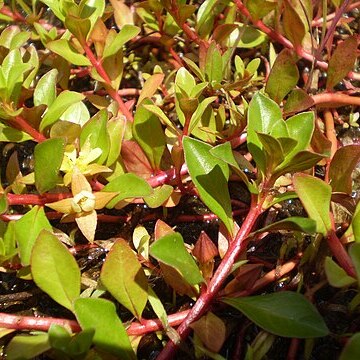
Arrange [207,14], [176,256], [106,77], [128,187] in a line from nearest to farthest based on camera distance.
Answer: [176,256], [128,187], [106,77], [207,14]

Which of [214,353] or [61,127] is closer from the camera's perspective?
[214,353]

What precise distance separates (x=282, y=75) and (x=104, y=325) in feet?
2.88

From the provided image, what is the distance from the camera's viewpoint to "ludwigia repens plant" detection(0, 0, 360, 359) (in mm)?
1265

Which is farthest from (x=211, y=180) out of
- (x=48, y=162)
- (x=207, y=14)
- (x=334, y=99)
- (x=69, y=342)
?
(x=207, y=14)

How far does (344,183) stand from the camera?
1.45 m

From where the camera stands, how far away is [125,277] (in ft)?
4.30

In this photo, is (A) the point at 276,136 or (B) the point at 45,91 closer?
(A) the point at 276,136

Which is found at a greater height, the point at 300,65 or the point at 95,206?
the point at 300,65

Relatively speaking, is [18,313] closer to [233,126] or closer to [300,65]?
[233,126]

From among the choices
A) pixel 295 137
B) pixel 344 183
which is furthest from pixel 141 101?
pixel 344 183

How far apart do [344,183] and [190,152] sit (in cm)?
41

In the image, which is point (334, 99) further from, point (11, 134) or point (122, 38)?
point (11, 134)

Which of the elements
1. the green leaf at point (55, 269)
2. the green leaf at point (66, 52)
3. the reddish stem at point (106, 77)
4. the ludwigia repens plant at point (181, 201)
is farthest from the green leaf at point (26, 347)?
the green leaf at point (66, 52)

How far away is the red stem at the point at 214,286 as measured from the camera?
1301mm
